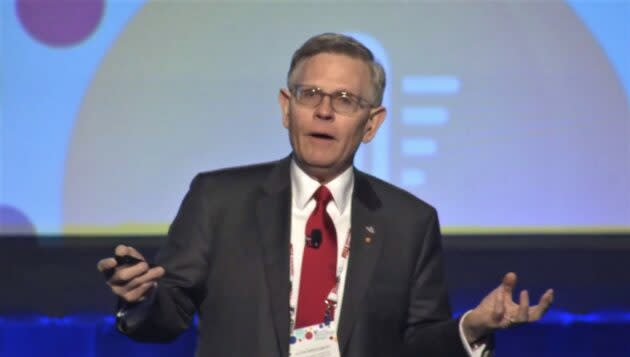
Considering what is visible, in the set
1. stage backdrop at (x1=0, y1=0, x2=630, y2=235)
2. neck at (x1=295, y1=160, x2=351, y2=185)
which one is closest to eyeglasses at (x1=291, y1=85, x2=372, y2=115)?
neck at (x1=295, y1=160, x2=351, y2=185)

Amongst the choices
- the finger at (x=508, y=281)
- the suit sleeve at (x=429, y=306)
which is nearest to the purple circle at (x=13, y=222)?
the suit sleeve at (x=429, y=306)

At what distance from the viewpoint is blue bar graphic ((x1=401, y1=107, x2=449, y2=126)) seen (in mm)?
4965

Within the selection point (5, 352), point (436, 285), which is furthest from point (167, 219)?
point (436, 285)

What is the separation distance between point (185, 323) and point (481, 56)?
9.60ft

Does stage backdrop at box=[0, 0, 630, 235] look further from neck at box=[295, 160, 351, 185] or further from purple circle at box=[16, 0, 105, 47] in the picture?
neck at box=[295, 160, 351, 185]

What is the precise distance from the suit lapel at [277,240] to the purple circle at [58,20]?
262cm

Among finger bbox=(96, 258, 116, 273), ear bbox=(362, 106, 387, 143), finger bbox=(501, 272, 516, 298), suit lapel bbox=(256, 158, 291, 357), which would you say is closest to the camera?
finger bbox=(96, 258, 116, 273)

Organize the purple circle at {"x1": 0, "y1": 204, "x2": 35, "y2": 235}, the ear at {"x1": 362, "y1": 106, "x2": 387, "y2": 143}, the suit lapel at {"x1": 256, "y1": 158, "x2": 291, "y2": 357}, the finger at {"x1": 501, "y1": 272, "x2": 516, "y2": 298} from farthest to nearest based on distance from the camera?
the purple circle at {"x1": 0, "y1": 204, "x2": 35, "y2": 235} → the ear at {"x1": 362, "y1": 106, "x2": 387, "y2": 143} → the suit lapel at {"x1": 256, "y1": 158, "x2": 291, "y2": 357} → the finger at {"x1": 501, "y1": 272, "x2": 516, "y2": 298}

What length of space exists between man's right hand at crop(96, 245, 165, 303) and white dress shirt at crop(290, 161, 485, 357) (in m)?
0.44

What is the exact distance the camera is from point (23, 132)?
16.3 feet

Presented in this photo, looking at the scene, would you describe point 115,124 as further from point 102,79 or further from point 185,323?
point 185,323

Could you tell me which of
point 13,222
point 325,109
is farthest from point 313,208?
point 13,222

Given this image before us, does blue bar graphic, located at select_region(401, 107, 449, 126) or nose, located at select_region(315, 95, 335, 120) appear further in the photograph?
blue bar graphic, located at select_region(401, 107, 449, 126)

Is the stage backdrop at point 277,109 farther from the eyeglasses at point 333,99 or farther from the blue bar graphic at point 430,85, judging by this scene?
the eyeglasses at point 333,99
